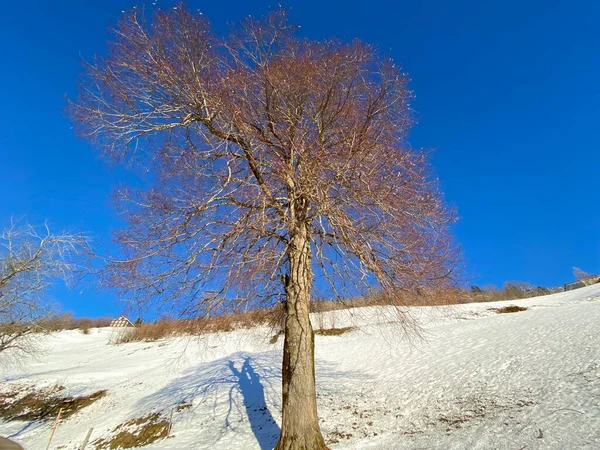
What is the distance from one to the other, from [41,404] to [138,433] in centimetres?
1088

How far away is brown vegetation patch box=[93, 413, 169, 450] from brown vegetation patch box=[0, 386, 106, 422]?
6014mm

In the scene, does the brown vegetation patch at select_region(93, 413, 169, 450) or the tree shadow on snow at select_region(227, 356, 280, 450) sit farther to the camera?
the brown vegetation patch at select_region(93, 413, 169, 450)

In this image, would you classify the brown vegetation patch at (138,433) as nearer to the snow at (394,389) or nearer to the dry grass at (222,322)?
the snow at (394,389)

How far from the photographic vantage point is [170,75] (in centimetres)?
637

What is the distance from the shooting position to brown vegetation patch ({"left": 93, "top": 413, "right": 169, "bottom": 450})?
11.1 m

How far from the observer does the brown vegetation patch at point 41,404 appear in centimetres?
1711

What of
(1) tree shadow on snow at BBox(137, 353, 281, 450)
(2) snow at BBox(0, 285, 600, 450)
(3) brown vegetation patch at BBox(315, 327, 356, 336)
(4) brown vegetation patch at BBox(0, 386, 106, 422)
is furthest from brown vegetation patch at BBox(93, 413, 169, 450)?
(3) brown vegetation patch at BBox(315, 327, 356, 336)

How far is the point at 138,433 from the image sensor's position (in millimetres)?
11727

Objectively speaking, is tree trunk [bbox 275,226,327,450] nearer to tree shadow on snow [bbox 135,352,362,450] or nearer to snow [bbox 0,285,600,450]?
snow [bbox 0,285,600,450]

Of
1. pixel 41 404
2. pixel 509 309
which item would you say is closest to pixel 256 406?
pixel 41 404

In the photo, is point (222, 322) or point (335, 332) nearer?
point (222, 322)

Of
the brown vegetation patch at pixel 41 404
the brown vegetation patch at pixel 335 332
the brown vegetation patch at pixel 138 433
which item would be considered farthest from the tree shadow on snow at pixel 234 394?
the brown vegetation patch at pixel 335 332

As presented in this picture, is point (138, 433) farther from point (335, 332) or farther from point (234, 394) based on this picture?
point (335, 332)

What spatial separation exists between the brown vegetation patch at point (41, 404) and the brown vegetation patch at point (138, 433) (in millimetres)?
6014
